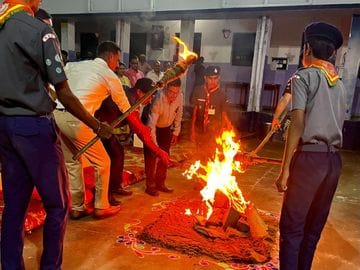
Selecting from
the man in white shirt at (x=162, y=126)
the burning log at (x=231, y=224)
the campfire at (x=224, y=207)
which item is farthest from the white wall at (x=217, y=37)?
the burning log at (x=231, y=224)

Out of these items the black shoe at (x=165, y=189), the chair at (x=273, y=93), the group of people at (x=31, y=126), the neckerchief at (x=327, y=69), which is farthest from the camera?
the chair at (x=273, y=93)

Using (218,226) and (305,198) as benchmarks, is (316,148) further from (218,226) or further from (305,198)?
(218,226)

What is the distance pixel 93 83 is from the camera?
4.26m

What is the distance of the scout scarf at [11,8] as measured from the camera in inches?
98.0

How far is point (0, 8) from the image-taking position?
2.59 metres

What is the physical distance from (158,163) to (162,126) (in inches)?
27.1

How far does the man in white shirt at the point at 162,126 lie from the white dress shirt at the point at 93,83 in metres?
1.04

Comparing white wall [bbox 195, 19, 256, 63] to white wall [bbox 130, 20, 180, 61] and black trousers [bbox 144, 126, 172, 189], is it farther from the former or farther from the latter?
black trousers [bbox 144, 126, 172, 189]

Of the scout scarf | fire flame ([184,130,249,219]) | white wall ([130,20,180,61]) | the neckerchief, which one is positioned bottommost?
fire flame ([184,130,249,219])

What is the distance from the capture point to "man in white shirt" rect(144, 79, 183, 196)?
5414mm

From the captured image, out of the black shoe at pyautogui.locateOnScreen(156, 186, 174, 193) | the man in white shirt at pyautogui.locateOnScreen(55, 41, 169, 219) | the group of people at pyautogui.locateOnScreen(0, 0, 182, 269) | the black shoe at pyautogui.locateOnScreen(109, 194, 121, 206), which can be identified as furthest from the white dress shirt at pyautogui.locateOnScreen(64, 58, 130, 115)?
the black shoe at pyautogui.locateOnScreen(156, 186, 174, 193)

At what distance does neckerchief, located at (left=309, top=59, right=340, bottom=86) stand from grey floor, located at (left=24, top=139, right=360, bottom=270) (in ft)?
6.81

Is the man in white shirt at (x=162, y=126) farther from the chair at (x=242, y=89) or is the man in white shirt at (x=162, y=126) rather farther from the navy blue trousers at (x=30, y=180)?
the chair at (x=242, y=89)

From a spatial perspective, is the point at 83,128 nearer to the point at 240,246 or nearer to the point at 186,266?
the point at 186,266
